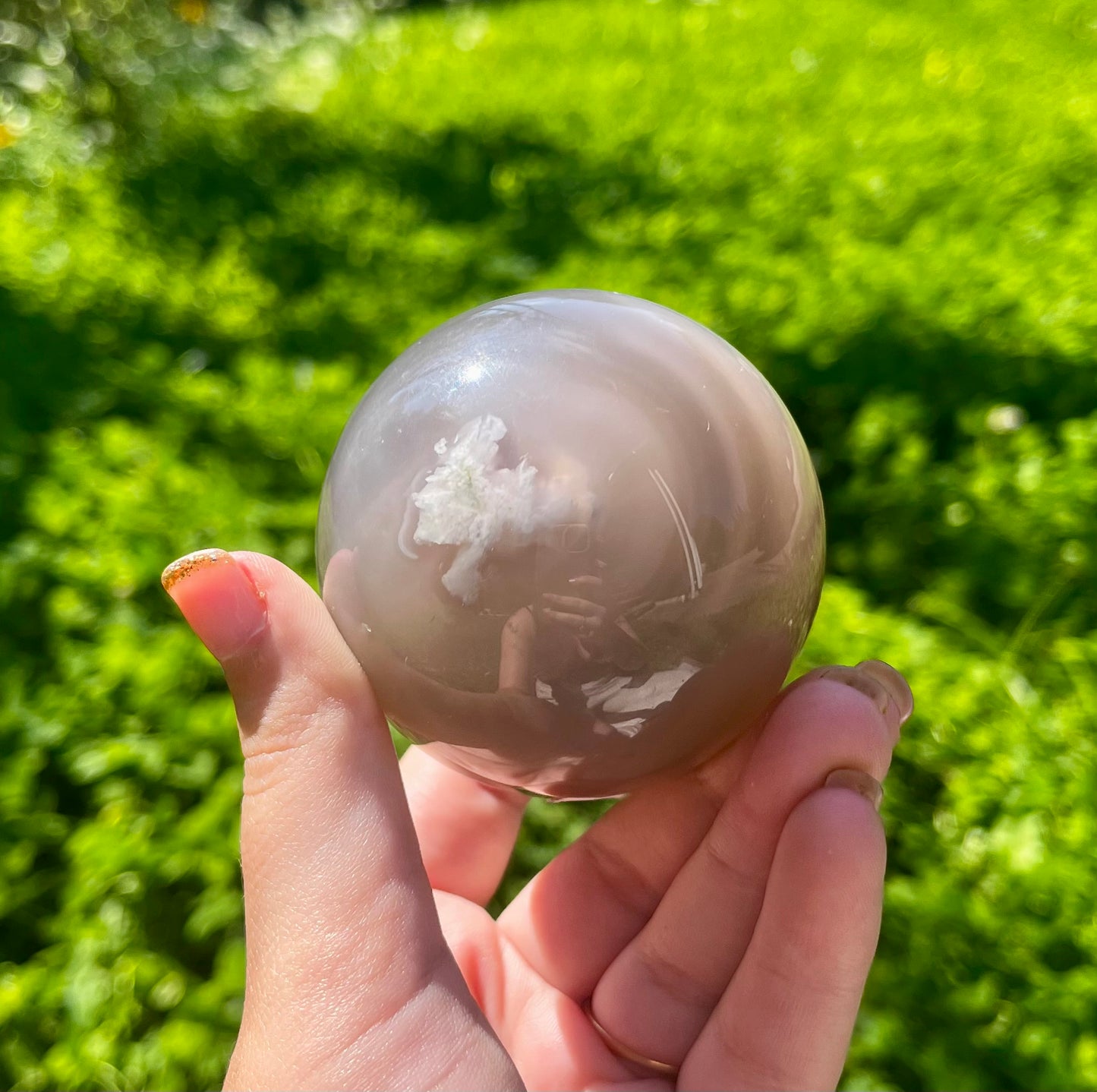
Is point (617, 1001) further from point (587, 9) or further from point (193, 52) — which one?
point (587, 9)

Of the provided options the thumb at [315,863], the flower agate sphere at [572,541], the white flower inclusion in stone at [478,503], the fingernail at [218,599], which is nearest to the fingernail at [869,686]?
the flower agate sphere at [572,541]

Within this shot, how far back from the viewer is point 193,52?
5578 mm

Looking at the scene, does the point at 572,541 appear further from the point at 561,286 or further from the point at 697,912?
the point at 561,286

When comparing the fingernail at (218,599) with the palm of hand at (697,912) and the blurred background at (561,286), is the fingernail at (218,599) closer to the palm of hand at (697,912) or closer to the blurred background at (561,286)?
the palm of hand at (697,912)

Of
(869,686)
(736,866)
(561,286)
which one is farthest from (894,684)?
(561,286)

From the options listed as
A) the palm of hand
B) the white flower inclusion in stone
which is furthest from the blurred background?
the white flower inclusion in stone

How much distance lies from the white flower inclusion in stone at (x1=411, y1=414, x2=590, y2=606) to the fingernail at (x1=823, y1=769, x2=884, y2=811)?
0.52 m

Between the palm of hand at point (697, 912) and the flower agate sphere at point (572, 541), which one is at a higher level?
the flower agate sphere at point (572, 541)

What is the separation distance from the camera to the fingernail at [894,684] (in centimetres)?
138

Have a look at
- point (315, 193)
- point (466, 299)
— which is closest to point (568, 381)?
point (466, 299)

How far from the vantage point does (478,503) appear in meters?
1.09

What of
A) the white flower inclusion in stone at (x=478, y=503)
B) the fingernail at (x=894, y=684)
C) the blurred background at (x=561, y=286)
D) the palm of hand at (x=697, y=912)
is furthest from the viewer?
the blurred background at (x=561, y=286)

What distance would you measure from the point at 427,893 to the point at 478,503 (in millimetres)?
509

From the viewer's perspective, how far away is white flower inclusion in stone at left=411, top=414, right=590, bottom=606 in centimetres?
107
